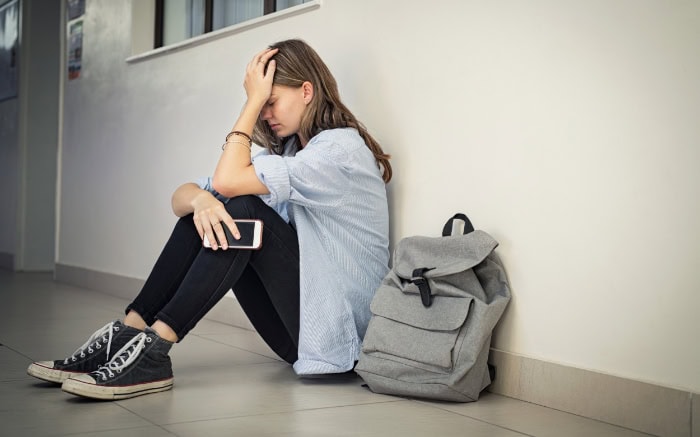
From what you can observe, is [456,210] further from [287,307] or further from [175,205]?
[175,205]

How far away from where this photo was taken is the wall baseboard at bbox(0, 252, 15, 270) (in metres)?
5.93

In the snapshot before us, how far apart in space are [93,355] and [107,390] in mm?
119

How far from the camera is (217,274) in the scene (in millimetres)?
1910

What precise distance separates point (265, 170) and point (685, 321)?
963 mm

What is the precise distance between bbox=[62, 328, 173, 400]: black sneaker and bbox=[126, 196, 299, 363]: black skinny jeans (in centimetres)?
6

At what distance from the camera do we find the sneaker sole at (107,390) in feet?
5.73

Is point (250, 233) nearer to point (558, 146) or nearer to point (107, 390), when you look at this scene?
point (107, 390)

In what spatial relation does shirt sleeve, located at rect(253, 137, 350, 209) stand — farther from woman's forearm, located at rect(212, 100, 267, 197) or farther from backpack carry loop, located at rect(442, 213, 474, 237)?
backpack carry loop, located at rect(442, 213, 474, 237)

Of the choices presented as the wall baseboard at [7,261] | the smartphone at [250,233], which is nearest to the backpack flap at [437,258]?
the smartphone at [250,233]

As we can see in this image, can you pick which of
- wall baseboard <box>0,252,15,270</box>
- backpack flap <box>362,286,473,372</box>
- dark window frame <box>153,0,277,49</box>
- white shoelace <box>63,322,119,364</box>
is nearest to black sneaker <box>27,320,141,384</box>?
white shoelace <box>63,322,119,364</box>

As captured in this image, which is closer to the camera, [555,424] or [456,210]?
[555,424]

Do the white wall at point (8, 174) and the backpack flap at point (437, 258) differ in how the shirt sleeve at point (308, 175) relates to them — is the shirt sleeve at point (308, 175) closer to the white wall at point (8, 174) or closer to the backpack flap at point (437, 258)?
the backpack flap at point (437, 258)

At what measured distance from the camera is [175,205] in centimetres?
208

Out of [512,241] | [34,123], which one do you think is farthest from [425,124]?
[34,123]
